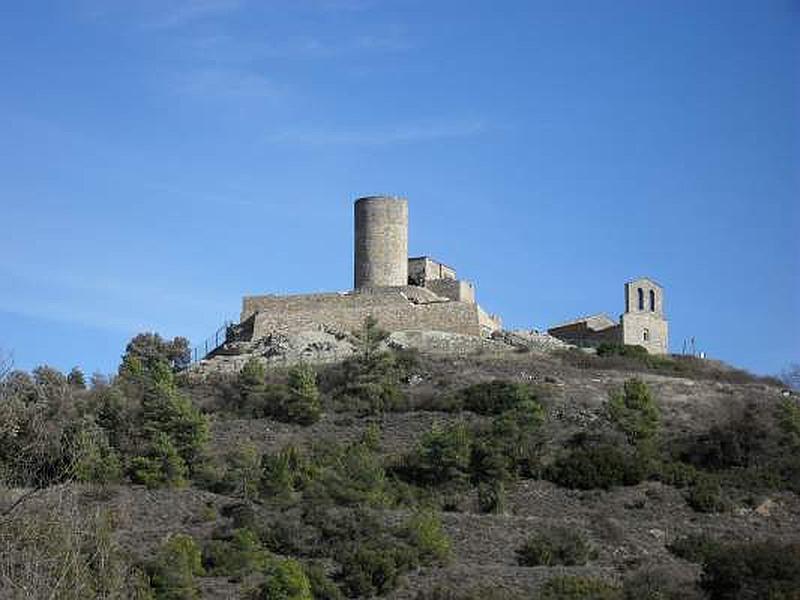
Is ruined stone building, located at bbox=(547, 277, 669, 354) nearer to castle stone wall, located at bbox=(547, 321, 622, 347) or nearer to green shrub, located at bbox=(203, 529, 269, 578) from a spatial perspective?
castle stone wall, located at bbox=(547, 321, 622, 347)

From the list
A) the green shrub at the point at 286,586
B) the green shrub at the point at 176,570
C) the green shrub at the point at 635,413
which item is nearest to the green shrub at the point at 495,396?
the green shrub at the point at 635,413

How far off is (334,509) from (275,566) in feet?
15.1

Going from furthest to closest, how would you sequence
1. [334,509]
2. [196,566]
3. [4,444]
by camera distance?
1. [334,509]
2. [196,566]
3. [4,444]

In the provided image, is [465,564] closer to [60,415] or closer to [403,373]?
[60,415]

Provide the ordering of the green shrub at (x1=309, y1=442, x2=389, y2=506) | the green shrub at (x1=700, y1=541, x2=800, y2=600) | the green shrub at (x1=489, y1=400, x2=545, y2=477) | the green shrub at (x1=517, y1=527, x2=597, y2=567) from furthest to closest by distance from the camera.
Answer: the green shrub at (x1=489, y1=400, x2=545, y2=477), the green shrub at (x1=309, y1=442, x2=389, y2=506), the green shrub at (x1=517, y1=527, x2=597, y2=567), the green shrub at (x1=700, y1=541, x2=800, y2=600)

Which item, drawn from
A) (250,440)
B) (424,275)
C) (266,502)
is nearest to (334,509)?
(266,502)

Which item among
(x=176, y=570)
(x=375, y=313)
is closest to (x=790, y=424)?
(x=375, y=313)

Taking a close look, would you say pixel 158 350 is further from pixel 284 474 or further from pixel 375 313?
pixel 284 474

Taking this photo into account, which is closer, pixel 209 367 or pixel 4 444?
pixel 4 444

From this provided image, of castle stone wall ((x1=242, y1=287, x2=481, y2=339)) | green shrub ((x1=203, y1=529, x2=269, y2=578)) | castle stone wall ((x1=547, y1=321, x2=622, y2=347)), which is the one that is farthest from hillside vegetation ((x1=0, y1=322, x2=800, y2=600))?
castle stone wall ((x1=547, y1=321, x2=622, y2=347))

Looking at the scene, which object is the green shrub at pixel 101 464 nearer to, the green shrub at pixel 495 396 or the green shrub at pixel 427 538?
the green shrub at pixel 427 538

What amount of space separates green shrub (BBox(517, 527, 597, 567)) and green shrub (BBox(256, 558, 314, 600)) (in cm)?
500

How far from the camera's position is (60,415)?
20.7 meters

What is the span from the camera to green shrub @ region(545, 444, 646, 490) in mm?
39094
